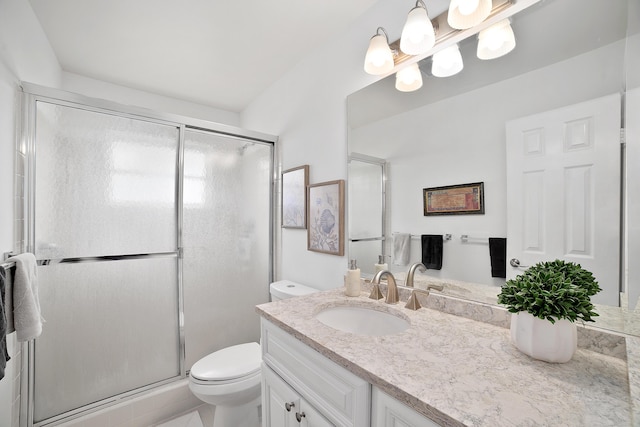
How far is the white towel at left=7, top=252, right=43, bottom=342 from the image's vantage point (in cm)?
117

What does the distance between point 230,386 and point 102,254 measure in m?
1.11

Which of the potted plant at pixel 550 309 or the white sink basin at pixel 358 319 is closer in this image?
the potted plant at pixel 550 309

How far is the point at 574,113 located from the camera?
880mm

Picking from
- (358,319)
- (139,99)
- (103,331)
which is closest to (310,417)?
(358,319)

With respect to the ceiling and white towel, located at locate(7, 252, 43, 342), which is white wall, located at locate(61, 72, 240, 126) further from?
white towel, located at locate(7, 252, 43, 342)

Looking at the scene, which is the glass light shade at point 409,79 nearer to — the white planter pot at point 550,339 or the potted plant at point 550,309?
the potted plant at point 550,309

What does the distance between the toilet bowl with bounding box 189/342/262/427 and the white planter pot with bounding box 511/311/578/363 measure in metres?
1.34

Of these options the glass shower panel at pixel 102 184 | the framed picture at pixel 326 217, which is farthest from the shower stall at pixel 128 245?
the framed picture at pixel 326 217

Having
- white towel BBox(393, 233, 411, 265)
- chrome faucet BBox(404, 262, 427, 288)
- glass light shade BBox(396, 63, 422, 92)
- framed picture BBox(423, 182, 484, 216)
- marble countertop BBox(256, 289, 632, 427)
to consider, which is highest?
glass light shade BBox(396, 63, 422, 92)

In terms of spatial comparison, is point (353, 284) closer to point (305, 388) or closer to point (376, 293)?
point (376, 293)

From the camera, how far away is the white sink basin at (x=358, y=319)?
1.23 metres

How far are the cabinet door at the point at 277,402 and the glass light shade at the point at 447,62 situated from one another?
1418 millimetres

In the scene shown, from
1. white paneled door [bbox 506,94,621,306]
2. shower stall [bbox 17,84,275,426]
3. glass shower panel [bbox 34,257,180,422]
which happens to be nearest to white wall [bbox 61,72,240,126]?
shower stall [bbox 17,84,275,426]

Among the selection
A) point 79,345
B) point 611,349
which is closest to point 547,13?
point 611,349
